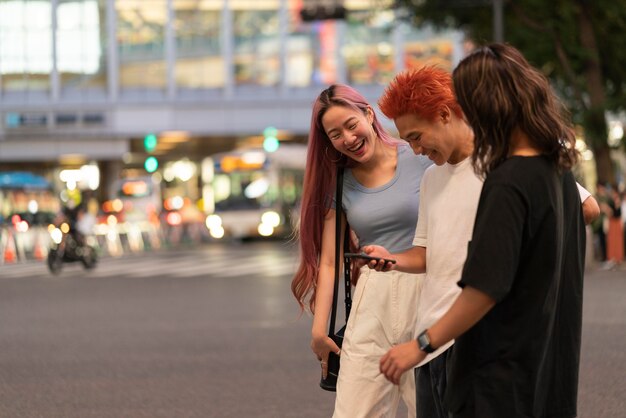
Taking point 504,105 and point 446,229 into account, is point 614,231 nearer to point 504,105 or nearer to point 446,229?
point 446,229

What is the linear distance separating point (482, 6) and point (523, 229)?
83.5ft

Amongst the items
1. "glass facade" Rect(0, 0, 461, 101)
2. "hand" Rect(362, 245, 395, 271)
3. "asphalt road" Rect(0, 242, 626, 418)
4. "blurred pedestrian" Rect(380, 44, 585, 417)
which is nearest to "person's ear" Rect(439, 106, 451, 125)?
"hand" Rect(362, 245, 395, 271)

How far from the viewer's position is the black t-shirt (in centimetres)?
312

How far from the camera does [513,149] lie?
10.5ft

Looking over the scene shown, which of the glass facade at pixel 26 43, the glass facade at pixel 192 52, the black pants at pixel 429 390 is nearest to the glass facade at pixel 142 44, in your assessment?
the glass facade at pixel 192 52

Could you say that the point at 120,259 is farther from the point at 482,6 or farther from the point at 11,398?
the point at 11,398

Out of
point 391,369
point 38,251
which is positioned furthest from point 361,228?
point 38,251

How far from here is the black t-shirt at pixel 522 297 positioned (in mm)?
3125

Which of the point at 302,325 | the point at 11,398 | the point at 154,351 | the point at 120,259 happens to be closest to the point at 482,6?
the point at 120,259

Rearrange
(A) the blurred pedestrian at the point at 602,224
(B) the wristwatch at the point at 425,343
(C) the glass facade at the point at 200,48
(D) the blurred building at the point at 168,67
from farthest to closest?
(C) the glass facade at the point at 200,48
(D) the blurred building at the point at 168,67
(A) the blurred pedestrian at the point at 602,224
(B) the wristwatch at the point at 425,343

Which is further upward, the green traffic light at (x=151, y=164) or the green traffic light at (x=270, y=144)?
the green traffic light at (x=270, y=144)

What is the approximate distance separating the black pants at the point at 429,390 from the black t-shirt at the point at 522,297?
95 cm

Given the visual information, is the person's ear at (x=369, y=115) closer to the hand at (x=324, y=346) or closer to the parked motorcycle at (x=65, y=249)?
the hand at (x=324, y=346)

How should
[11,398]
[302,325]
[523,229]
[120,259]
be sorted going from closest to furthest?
[523,229] → [11,398] → [302,325] → [120,259]
